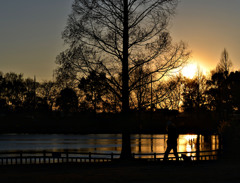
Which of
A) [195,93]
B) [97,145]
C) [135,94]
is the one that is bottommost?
[97,145]

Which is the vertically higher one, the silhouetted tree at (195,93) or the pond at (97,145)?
the silhouetted tree at (195,93)

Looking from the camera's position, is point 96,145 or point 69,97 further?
point 96,145

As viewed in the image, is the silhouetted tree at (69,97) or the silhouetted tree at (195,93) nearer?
the silhouetted tree at (69,97)

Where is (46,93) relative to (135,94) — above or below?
above

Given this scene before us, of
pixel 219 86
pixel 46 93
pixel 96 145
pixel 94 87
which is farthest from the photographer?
pixel 46 93

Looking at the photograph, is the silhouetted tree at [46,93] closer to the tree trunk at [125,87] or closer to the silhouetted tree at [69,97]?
the silhouetted tree at [69,97]

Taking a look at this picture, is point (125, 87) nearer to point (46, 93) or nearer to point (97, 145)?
point (97, 145)

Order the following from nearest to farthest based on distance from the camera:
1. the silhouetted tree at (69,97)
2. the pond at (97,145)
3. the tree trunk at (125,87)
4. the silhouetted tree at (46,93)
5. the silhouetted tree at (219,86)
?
1. the tree trunk at (125,87)
2. the silhouetted tree at (69,97)
3. the pond at (97,145)
4. the silhouetted tree at (219,86)
5. the silhouetted tree at (46,93)

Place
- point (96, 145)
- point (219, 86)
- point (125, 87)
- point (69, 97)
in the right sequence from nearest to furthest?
point (125, 87) → point (69, 97) → point (96, 145) → point (219, 86)

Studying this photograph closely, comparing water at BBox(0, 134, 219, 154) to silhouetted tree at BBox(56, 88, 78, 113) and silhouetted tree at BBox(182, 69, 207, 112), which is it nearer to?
silhouetted tree at BBox(56, 88, 78, 113)

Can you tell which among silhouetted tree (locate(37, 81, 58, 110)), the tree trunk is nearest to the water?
the tree trunk

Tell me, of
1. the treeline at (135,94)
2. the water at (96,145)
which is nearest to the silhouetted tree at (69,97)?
the treeline at (135,94)

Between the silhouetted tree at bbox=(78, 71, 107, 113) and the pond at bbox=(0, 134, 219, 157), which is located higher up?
the silhouetted tree at bbox=(78, 71, 107, 113)

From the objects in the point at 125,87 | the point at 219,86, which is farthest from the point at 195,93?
the point at 125,87
